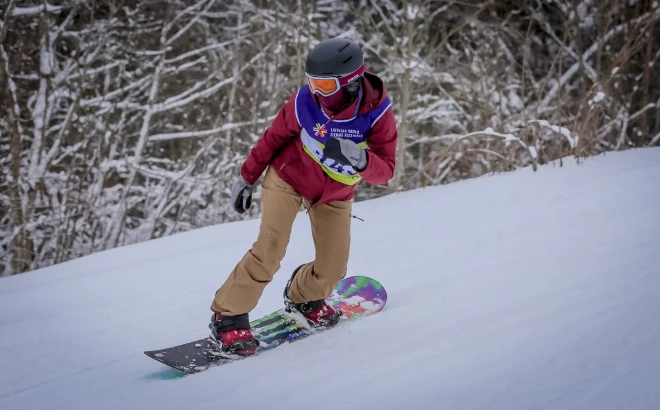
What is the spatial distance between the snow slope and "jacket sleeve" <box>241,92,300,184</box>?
0.83m

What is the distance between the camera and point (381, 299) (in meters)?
2.97

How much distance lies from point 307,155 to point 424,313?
916 mm

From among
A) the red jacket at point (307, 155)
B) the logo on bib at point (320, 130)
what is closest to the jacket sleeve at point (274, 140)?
the red jacket at point (307, 155)

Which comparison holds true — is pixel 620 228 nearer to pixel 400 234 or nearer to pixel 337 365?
pixel 400 234

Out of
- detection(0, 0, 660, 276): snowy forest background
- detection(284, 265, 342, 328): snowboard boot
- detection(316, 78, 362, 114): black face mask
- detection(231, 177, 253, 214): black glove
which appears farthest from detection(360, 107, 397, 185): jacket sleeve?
detection(0, 0, 660, 276): snowy forest background

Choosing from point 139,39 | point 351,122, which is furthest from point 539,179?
point 139,39

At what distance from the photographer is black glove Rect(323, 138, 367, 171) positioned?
2.18 meters

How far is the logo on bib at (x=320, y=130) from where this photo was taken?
2.41 meters

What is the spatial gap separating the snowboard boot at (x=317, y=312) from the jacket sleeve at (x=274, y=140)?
2.09 ft

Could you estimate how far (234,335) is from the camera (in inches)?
99.4

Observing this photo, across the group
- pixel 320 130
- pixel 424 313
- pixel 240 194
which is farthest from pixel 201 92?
pixel 424 313

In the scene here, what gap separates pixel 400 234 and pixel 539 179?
134cm

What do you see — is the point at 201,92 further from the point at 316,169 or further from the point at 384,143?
the point at 384,143

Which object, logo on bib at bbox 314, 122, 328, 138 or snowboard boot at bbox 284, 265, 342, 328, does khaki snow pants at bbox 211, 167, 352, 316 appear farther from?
logo on bib at bbox 314, 122, 328, 138
